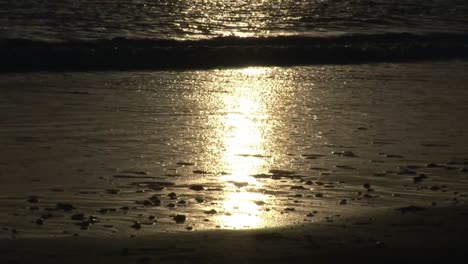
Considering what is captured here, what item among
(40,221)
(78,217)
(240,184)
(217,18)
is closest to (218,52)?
(217,18)

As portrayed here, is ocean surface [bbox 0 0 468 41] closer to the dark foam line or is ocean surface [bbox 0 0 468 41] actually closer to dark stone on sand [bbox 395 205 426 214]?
the dark foam line

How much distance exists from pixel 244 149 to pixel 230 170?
3.51ft

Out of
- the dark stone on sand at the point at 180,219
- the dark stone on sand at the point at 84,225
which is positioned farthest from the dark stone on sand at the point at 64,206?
the dark stone on sand at the point at 180,219

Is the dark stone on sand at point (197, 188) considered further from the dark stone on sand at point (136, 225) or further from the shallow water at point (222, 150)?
the dark stone on sand at point (136, 225)

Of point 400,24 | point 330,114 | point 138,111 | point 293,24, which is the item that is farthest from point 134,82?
point 400,24

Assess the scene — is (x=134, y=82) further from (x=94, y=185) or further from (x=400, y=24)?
(x=400, y=24)

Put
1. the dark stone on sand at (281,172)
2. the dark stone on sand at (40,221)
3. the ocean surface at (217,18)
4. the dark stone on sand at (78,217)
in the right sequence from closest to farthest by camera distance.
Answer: the dark stone on sand at (40,221)
the dark stone on sand at (78,217)
the dark stone on sand at (281,172)
the ocean surface at (217,18)

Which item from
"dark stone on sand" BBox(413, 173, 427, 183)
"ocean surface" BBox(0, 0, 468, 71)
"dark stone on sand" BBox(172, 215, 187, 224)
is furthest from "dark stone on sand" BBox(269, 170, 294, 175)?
"ocean surface" BBox(0, 0, 468, 71)

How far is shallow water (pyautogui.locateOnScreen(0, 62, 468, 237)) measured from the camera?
8.08 metres

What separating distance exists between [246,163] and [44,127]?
2.86 metres

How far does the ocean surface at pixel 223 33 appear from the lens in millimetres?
20281

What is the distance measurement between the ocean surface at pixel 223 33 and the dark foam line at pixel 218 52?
0.07 feet

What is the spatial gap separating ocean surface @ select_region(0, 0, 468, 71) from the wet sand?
3951 mm

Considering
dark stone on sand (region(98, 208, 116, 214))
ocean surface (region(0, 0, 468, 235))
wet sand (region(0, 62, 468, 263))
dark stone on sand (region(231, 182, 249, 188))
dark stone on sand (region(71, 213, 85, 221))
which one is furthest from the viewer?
dark stone on sand (region(231, 182, 249, 188))
